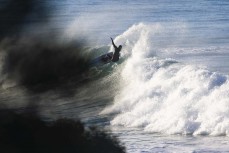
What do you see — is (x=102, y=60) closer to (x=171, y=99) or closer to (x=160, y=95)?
(x=160, y=95)

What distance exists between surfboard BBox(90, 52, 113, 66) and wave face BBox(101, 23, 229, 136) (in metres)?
1.56

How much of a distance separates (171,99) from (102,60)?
9.41 meters

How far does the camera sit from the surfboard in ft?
147

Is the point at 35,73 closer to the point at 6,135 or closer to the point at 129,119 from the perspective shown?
the point at 129,119

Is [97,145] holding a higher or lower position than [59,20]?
lower

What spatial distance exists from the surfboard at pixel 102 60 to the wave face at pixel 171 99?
156 centimetres

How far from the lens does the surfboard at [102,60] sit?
44906mm

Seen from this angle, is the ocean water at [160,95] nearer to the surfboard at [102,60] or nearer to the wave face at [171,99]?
the wave face at [171,99]

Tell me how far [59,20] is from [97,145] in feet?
142

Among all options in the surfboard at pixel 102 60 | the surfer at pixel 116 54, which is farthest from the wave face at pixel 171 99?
the surfboard at pixel 102 60

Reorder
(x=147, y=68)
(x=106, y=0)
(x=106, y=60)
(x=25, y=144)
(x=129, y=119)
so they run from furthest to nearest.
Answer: (x=106, y=0)
(x=106, y=60)
(x=147, y=68)
(x=129, y=119)
(x=25, y=144)

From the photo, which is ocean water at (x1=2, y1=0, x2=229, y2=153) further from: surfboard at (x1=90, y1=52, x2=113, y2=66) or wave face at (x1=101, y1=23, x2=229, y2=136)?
surfboard at (x1=90, y1=52, x2=113, y2=66)

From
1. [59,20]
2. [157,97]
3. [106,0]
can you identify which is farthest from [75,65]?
[106,0]

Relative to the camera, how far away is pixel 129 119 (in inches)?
1398
